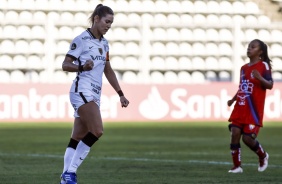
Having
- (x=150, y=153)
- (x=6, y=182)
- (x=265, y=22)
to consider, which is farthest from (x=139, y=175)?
(x=265, y=22)

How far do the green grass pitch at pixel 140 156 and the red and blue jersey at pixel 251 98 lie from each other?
28.3 inches

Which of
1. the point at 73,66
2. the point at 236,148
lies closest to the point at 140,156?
the point at 236,148

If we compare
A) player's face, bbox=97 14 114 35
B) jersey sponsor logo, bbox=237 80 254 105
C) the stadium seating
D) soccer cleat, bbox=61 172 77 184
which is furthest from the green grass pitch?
the stadium seating

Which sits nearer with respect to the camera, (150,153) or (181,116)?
(150,153)

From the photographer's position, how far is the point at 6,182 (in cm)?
1031

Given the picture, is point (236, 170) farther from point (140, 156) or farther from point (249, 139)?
point (140, 156)

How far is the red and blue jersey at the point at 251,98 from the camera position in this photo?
11.8 m

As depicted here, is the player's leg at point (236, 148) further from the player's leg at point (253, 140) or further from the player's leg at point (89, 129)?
the player's leg at point (89, 129)

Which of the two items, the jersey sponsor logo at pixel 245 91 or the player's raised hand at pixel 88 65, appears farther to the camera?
the jersey sponsor logo at pixel 245 91

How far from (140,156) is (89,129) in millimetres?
5182

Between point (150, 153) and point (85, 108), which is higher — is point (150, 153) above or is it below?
below

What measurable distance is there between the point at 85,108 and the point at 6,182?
1.56 m

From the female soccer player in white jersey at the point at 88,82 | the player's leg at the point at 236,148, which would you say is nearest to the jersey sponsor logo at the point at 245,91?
the player's leg at the point at 236,148

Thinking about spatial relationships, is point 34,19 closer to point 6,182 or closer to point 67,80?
point 67,80
